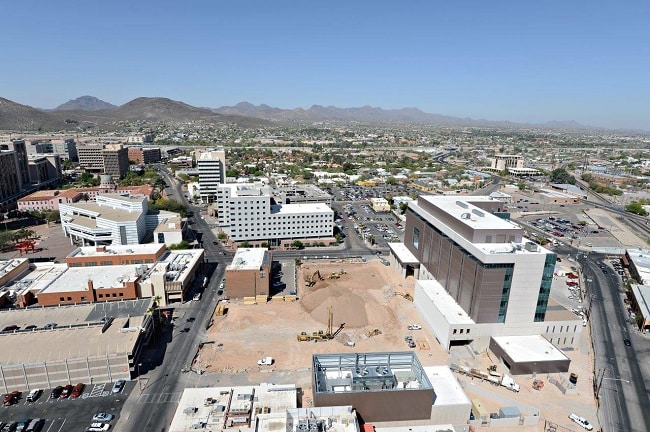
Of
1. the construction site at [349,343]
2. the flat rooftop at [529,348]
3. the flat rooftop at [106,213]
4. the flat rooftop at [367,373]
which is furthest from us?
the flat rooftop at [106,213]

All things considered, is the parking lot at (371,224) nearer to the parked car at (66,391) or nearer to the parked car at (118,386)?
the parked car at (118,386)

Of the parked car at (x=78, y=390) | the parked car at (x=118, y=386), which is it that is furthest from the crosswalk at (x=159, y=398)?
the parked car at (x=78, y=390)

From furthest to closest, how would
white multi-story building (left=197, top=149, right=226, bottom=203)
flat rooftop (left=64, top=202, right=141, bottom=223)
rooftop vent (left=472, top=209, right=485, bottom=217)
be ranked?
white multi-story building (left=197, top=149, right=226, bottom=203) < flat rooftop (left=64, top=202, right=141, bottom=223) < rooftop vent (left=472, top=209, right=485, bottom=217)

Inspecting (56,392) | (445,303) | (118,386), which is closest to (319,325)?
(445,303)

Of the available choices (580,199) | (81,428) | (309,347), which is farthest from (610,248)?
(81,428)

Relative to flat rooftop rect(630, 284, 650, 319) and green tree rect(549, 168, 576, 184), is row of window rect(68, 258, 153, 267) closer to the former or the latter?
flat rooftop rect(630, 284, 650, 319)

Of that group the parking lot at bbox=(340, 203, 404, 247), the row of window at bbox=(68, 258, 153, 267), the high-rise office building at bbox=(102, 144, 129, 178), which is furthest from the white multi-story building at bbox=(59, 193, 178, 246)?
the high-rise office building at bbox=(102, 144, 129, 178)
